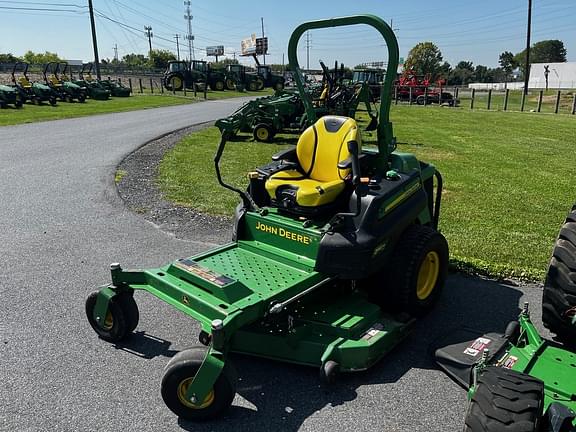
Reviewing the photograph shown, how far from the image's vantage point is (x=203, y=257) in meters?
3.77

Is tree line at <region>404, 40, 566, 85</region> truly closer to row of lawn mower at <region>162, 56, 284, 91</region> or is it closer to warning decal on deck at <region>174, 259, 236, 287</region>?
row of lawn mower at <region>162, 56, 284, 91</region>

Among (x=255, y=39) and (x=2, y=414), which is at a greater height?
(x=255, y=39)

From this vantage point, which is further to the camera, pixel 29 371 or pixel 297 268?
pixel 297 268

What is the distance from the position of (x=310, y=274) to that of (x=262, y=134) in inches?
431

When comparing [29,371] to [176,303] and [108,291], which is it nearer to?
[108,291]

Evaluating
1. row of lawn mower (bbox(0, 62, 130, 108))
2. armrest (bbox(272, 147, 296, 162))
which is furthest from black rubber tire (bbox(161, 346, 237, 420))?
row of lawn mower (bbox(0, 62, 130, 108))

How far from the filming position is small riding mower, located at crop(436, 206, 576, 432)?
2154 millimetres

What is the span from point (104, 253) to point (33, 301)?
3.74 ft

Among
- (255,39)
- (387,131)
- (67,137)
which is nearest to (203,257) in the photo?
(387,131)

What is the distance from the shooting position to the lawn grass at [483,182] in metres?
5.30

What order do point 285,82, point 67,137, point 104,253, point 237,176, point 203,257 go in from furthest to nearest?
point 285,82, point 67,137, point 237,176, point 104,253, point 203,257

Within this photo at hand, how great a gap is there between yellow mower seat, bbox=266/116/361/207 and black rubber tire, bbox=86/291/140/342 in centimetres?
139

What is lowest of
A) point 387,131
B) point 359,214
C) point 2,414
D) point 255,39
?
point 2,414

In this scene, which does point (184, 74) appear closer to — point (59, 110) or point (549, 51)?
point (59, 110)
